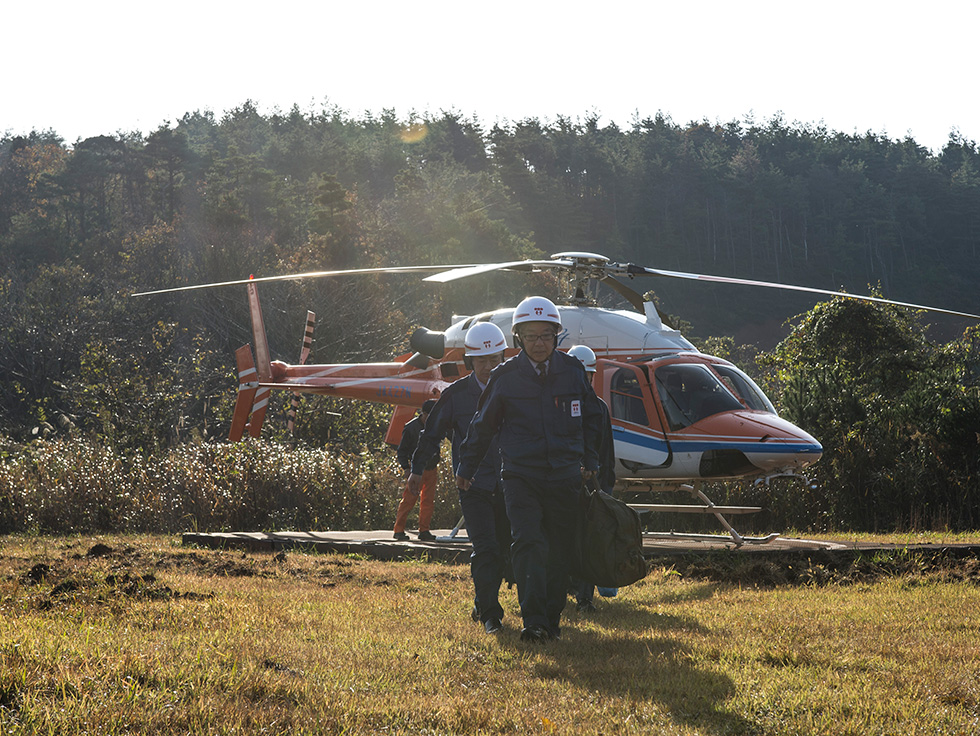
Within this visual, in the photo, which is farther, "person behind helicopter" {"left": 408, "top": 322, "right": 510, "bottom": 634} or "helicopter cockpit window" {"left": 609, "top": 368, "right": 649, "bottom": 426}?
"helicopter cockpit window" {"left": 609, "top": 368, "right": 649, "bottom": 426}

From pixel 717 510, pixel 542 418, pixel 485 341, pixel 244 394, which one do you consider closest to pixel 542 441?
pixel 542 418

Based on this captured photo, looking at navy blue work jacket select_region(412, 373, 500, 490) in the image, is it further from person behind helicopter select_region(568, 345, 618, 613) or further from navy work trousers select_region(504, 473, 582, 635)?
navy work trousers select_region(504, 473, 582, 635)

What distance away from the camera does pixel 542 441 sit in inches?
229

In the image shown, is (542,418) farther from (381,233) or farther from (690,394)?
(381,233)

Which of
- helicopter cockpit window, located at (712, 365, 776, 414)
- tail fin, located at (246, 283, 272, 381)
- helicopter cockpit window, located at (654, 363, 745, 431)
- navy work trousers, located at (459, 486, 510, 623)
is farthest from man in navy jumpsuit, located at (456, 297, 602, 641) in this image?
tail fin, located at (246, 283, 272, 381)

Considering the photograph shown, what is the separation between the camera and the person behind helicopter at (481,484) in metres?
6.16

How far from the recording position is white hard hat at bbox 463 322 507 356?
7.20 m

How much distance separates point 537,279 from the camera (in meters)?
43.2

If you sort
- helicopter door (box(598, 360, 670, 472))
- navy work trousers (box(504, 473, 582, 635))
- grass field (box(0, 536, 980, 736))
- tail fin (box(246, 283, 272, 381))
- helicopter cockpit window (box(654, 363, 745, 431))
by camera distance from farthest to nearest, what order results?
tail fin (box(246, 283, 272, 381)) → helicopter door (box(598, 360, 670, 472)) → helicopter cockpit window (box(654, 363, 745, 431)) → navy work trousers (box(504, 473, 582, 635)) → grass field (box(0, 536, 980, 736))

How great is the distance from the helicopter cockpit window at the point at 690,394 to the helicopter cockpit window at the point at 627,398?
0.77 feet

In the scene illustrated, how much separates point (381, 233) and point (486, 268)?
132 feet

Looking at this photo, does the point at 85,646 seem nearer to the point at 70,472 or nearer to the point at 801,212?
the point at 70,472

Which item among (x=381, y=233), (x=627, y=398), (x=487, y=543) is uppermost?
(x=381, y=233)

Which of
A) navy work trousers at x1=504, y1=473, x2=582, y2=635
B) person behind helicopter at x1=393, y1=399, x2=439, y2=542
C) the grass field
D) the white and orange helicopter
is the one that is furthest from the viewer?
person behind helicopter at x1=393, y1=399, x2=439, y2=542
